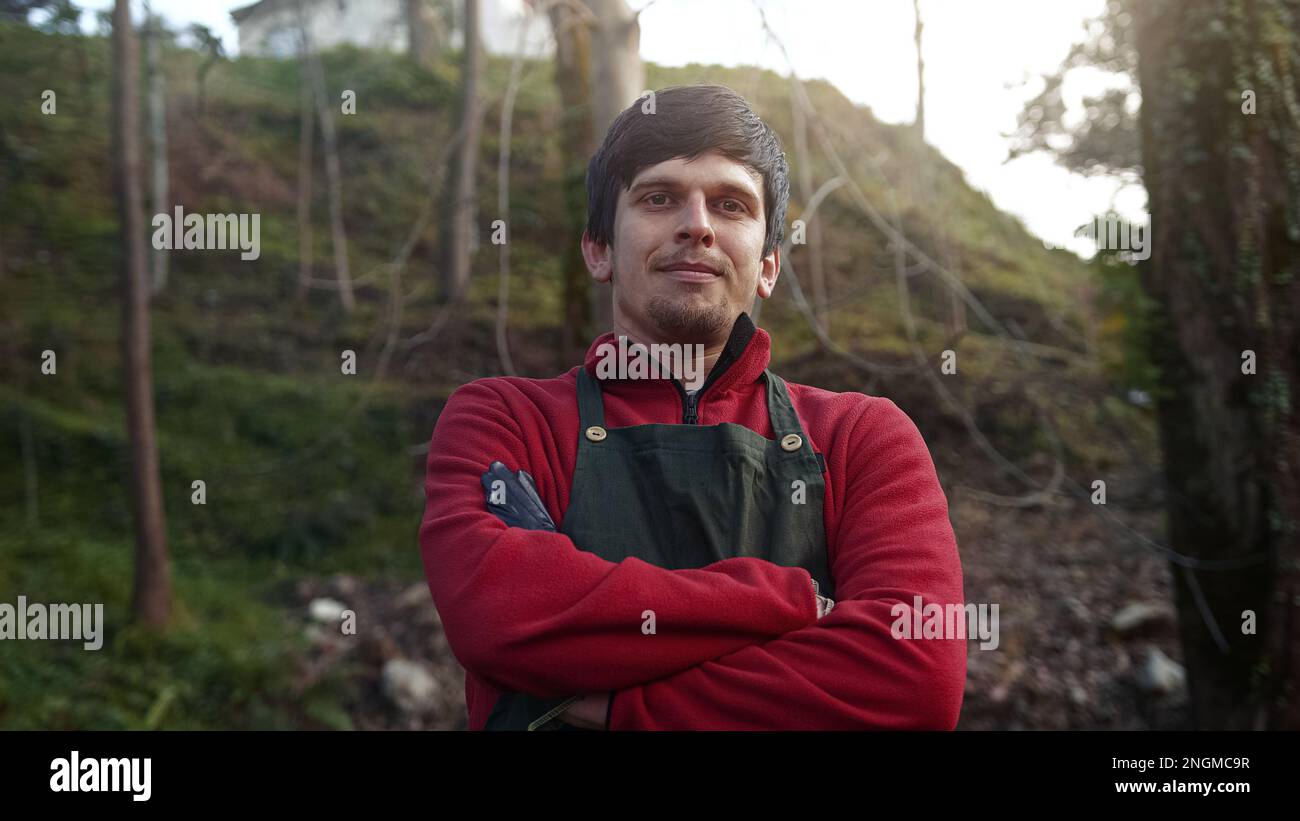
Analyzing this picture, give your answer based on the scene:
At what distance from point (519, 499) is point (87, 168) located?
17.3 metres

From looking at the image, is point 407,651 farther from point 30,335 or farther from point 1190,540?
point 30,335

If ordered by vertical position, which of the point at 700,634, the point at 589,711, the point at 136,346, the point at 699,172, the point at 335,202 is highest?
the point at 335,202

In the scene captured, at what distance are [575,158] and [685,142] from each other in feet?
13.7

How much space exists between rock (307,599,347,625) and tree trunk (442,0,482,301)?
10.9 feet

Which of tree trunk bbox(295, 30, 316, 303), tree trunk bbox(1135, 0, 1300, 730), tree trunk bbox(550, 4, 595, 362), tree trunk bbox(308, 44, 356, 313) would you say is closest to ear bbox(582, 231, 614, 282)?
tree trunk bbox(550, 4, 595, 362)

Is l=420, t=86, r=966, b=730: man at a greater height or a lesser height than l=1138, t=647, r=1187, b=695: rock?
greater

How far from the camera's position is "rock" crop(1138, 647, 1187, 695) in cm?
629

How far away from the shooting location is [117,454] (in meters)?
10.4

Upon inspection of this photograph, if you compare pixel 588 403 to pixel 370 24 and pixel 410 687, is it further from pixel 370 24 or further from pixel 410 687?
pixel 370 24

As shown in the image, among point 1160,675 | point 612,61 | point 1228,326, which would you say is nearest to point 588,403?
point 612,61

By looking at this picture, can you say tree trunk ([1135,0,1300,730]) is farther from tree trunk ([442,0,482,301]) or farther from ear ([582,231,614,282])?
ear ([582,231,614,282])

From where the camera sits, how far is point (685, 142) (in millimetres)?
1842

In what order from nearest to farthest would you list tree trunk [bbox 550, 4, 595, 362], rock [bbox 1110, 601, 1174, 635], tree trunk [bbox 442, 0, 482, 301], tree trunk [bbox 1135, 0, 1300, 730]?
tree trunk [bbox 1135, 0, 1300, 730] < tree trunk [bbox 442, 0, 482, 301] < tree trunk [bbox 550, 4, 595, 362] < rock [bbox 1110, 601, 1174, 635]
